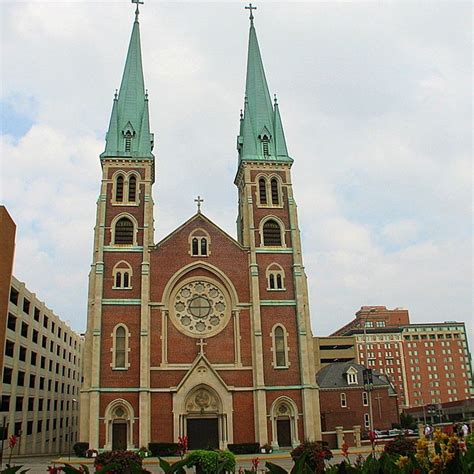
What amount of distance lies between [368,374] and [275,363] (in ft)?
29.6

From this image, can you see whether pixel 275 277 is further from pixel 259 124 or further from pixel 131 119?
pixel 131 119

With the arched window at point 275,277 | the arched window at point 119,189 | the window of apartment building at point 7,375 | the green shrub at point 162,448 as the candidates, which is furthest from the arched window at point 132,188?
the green shrub at point 162,448

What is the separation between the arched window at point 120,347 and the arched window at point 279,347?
456 inches

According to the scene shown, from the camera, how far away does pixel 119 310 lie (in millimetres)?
42219

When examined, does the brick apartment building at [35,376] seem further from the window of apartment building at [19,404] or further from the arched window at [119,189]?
the arched window at [119,189]

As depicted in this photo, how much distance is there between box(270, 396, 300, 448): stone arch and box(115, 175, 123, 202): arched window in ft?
68.6

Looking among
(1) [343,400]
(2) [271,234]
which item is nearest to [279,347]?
(2) [271,234]

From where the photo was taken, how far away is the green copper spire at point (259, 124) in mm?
49875

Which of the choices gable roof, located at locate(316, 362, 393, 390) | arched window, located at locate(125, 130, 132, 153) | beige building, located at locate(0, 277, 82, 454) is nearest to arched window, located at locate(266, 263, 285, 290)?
gable roof, located at locate(316, 362, 393, 390)

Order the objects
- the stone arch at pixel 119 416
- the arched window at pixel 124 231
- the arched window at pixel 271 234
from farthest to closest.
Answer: the arched window at pixel 271 234 < the arched window at pixel 124 231 < the stone arch at pixel 119 416

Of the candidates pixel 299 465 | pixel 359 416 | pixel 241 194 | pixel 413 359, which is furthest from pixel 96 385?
pixel 413 359

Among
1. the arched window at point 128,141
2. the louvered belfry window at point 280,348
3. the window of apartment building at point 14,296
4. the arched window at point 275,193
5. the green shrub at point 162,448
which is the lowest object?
the green shrub at point 162,448

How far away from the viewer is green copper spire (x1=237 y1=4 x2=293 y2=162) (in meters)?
49.9

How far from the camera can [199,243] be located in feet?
148
